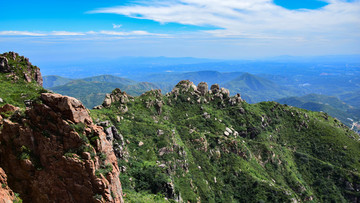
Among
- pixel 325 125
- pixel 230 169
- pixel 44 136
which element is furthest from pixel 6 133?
pixel 325 125

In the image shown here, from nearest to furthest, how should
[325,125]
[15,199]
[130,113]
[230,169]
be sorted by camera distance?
[15,199] → [230,169] → [130,113] → [325,125]

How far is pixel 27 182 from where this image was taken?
28.5 meters

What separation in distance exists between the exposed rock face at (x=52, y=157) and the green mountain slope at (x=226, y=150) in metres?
36.8

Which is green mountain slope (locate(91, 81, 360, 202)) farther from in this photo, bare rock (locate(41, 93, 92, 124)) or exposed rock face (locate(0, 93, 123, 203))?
bare rock (locate(41, 93, 92, 124))

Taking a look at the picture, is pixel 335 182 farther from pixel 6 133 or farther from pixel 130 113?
pixel 6 133

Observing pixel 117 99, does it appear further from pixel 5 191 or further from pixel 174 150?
pixel 5 191

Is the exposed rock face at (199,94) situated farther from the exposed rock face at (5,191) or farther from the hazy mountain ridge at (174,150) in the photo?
the exposed rock face at (5,191)

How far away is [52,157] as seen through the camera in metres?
28.9

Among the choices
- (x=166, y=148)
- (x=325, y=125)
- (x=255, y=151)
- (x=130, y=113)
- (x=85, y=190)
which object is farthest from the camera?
(x=325, y=125)

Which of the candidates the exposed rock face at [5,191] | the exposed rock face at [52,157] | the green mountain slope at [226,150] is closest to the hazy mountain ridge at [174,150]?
the exposed rock face at [52,157]

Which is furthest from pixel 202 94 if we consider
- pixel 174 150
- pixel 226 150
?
pixel 174 150

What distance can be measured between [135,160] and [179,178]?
766 inches

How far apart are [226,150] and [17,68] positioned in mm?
104784

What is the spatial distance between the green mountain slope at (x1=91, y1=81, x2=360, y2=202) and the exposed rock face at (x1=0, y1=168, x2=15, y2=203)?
39.3 m
